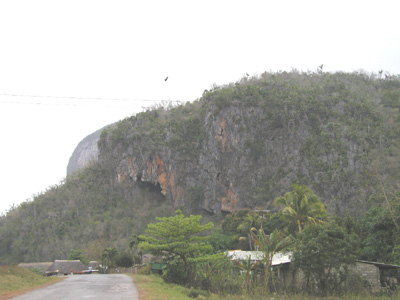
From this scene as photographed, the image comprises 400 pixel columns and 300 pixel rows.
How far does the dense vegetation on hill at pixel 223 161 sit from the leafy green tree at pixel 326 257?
133ft

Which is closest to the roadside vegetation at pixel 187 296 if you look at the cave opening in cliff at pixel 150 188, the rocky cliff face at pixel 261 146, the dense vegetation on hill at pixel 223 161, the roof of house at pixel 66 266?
the roof of house at pixel 66 266

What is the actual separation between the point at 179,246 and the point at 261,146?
185ft

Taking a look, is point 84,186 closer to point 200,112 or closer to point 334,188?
point 200,112

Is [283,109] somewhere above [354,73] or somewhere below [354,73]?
below

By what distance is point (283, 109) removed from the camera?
3130 inches

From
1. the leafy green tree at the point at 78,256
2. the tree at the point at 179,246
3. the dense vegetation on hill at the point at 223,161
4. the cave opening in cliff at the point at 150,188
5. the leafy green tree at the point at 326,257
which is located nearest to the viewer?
the leafy green tree at the point at 326,257

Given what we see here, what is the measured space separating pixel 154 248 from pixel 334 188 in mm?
49756

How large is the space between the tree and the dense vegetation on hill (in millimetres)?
43164

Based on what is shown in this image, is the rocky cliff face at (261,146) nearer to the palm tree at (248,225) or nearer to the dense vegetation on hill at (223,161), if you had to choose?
the dense vegetation on hill at (223,161)

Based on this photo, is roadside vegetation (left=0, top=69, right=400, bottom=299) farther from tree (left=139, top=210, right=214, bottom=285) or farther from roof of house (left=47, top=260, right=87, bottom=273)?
tree (left=139, top=210, right=214, bottom=285)

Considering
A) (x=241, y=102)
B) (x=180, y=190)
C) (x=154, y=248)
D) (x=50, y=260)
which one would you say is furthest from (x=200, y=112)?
(x=154, y=248)

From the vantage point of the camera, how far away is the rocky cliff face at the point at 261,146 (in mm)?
71000

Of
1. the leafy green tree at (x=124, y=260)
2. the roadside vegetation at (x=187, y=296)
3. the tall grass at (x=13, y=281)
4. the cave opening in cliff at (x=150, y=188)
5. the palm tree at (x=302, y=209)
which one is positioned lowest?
the leafy green tree at (x=124, y=260)

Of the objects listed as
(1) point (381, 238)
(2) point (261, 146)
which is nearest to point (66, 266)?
(2) point (261, 146)
